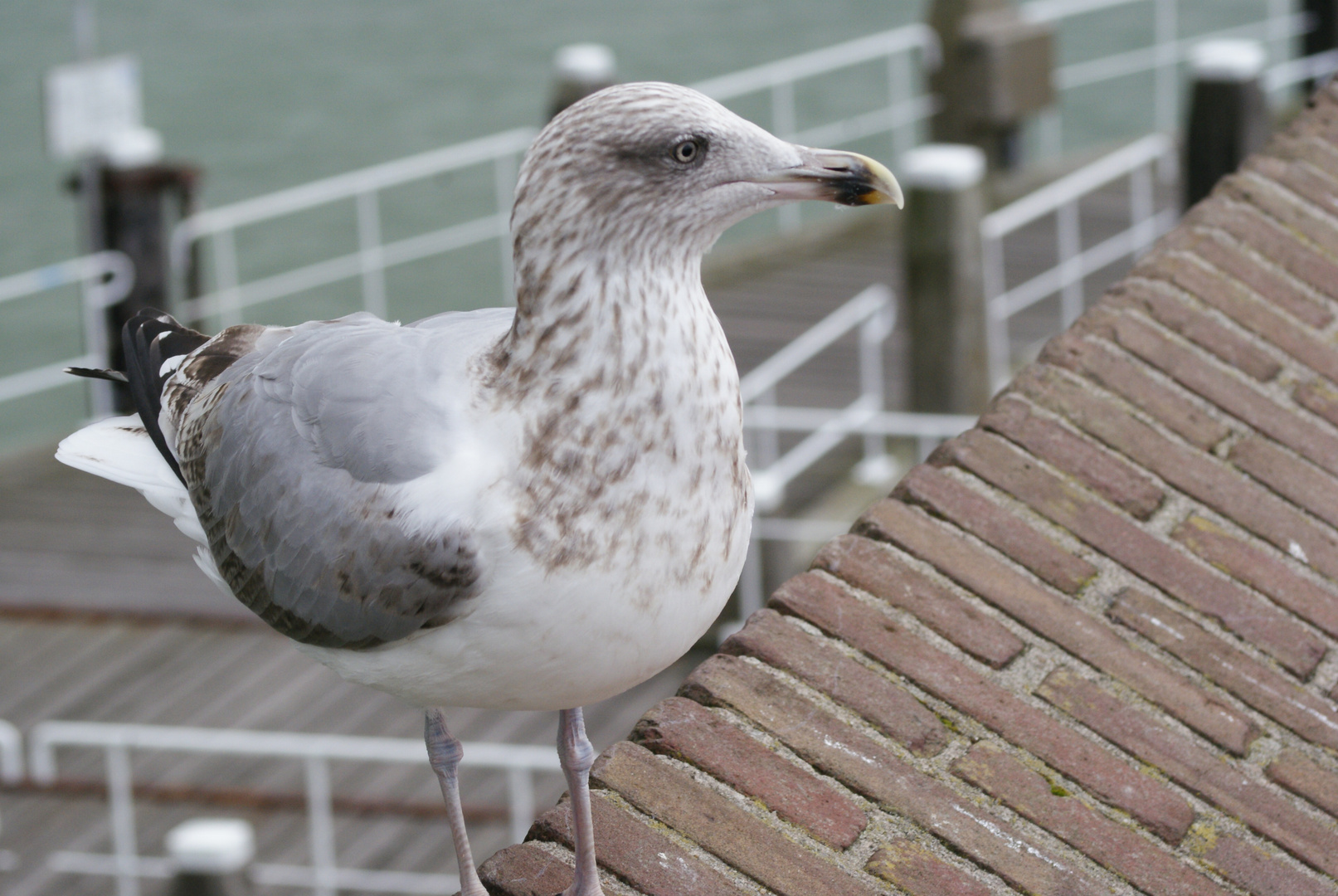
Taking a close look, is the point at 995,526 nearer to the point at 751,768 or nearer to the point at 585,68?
the point at 751,768

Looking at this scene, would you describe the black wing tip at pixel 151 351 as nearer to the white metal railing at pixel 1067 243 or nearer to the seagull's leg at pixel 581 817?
the seagull's leg at pixel 581 817

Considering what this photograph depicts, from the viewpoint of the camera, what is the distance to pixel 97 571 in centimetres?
796

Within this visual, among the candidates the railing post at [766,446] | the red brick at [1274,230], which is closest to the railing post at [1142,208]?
the railing post at [766,446]

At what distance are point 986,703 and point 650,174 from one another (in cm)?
104

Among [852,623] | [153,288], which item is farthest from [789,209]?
[852,623]

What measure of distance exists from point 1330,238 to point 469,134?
545 inches

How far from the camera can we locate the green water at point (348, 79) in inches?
583

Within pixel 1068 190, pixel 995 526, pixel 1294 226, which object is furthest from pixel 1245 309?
pixel 1068 190

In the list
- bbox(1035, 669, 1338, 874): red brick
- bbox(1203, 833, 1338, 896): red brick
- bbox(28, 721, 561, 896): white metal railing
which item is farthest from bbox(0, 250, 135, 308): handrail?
bbox(1203, 833, 1338, 896): red brick

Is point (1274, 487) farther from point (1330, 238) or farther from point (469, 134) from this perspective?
point (469, 134)

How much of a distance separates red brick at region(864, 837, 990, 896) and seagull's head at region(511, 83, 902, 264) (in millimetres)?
909

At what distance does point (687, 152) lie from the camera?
6.71 feet

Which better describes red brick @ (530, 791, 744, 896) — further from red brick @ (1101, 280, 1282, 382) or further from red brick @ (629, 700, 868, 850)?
red brick @ (1101, 280, 1282, 382)

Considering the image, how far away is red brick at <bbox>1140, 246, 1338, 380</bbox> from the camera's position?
321 centimetres
